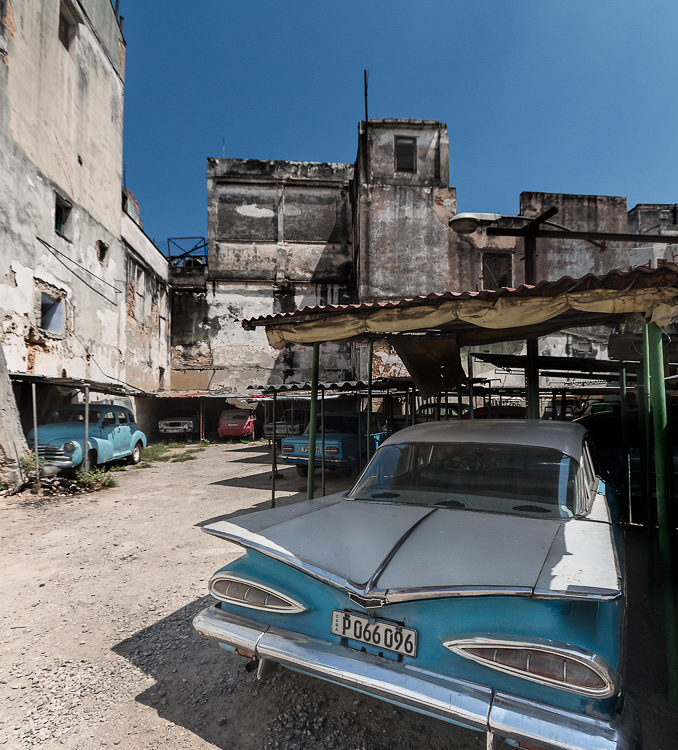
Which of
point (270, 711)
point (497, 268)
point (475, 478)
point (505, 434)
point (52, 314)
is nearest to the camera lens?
point (270, 711)

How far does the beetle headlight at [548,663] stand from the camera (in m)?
1.66

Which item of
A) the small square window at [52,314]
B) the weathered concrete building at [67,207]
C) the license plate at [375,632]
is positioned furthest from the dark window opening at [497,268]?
the license plate at [375,632]

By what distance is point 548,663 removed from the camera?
68.1 inches

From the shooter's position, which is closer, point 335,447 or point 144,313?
point 335,447

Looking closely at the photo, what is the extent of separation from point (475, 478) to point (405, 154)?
21492 mm

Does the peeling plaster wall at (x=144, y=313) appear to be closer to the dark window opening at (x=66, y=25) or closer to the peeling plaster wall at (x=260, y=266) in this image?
the peeling plaster wall at (x=260, y=266)

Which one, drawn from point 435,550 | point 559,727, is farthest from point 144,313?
point 559,727

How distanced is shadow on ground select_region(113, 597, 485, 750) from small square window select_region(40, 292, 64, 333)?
12160 mm

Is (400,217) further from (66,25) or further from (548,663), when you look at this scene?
(548,663)

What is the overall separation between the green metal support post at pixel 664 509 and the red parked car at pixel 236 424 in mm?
19264

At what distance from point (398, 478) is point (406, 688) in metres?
1.64

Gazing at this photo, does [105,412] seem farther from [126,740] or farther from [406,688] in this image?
[406,688]

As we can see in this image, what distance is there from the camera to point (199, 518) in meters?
7.16

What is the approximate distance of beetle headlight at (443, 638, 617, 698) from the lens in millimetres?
1659
